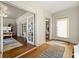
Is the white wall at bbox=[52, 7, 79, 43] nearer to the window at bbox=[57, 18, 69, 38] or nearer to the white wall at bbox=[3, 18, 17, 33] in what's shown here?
the window at bbox=[57, 18, 69, 38]

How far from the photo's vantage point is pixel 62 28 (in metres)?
7.34

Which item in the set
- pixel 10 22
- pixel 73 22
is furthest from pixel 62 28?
pixel 10 22

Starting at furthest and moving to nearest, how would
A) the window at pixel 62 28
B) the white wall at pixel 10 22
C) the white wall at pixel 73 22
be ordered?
the white wall at pixel 10 22 → the window at pixel 62 28 → the white wall at pixel 73 22

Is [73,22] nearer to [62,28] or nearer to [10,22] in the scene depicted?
[62,28]

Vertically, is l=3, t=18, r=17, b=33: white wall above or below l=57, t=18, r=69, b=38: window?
above

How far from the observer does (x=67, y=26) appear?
6.93m

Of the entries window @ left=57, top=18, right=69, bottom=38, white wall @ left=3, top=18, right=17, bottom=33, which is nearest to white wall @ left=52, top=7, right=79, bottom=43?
window @ left=57, top=18, right=69, bottom=38

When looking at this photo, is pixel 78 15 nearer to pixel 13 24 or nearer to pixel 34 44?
pixel 34 44

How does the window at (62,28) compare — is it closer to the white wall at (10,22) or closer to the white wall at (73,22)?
the white wall at (73,22)

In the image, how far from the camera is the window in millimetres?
6994

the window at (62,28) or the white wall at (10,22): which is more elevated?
the white wall at (10,22)

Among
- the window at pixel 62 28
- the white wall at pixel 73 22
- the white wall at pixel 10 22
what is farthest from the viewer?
the white wall at pixel 10 22

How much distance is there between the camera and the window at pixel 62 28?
275 inches

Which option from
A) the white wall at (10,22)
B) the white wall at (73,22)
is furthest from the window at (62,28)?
the white wall at (10,22)
